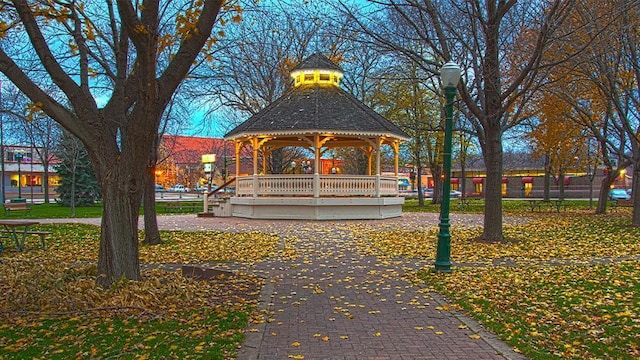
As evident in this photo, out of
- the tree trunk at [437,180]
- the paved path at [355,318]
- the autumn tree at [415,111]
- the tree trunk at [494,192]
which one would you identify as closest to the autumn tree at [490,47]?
the tree trunk at [494,192]

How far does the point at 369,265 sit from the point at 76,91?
21.0ft

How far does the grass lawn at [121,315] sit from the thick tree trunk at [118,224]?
0.87 feet

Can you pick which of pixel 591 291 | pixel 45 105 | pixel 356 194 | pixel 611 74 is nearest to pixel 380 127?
pixel 356 194

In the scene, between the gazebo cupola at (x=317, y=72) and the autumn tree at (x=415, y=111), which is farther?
the autumn tree at (x=415, y=111)

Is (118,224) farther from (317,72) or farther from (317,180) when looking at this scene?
(317,72)

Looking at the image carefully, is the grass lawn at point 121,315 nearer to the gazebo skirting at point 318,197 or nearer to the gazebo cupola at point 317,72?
the gazebo skirting at point 318,197

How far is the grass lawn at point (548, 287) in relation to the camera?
5.16m

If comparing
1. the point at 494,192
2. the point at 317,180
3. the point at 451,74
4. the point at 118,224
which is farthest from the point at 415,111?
the point at 118,224

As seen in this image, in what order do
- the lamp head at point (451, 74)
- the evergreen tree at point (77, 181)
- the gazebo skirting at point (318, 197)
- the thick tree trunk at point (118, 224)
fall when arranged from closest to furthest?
the thick tree trunk at point (118, 224) → the lamp head at point (451, 74) → the gazebo skirting at point (318, 197) → the evergreen tree at point (77, 181)

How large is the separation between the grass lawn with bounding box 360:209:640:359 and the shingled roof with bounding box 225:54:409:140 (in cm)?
748

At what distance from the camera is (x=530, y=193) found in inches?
2259

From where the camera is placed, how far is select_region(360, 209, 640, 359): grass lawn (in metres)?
5.16

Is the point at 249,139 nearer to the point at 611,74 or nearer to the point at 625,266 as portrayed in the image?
the point at 611,74

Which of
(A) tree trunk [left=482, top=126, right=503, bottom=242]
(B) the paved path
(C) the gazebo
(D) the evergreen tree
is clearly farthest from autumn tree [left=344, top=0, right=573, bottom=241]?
(D) the evergreen tree
